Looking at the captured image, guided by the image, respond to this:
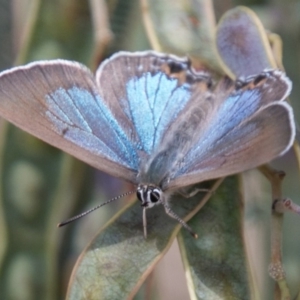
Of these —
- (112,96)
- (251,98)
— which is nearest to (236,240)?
(251,98)

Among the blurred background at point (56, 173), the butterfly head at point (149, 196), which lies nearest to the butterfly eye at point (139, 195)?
the butterfly head at point (149, 196)

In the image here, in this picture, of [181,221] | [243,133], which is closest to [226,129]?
[243,133]

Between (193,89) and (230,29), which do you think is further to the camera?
(193,89)

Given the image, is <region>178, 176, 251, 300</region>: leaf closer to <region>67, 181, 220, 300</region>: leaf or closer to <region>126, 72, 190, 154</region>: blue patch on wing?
<region>67, 181, 220, 300</region>: leaf

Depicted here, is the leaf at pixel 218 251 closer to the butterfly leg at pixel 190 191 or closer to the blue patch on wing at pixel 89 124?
the butterfly leg at pixel 190 191

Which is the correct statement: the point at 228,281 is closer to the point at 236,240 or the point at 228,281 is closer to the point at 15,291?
the point at 236,240

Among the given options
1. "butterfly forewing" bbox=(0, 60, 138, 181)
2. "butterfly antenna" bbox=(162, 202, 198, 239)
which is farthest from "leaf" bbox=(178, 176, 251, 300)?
"butterfly forewing" bbox=(0, 60, 138, 181)

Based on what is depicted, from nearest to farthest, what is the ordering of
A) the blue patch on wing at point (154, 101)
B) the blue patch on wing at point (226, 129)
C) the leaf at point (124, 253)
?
the leaf at point (124, 253)
the blue patch on wing at point (226, 129)
the blue patch on wing at point (154, 101)
